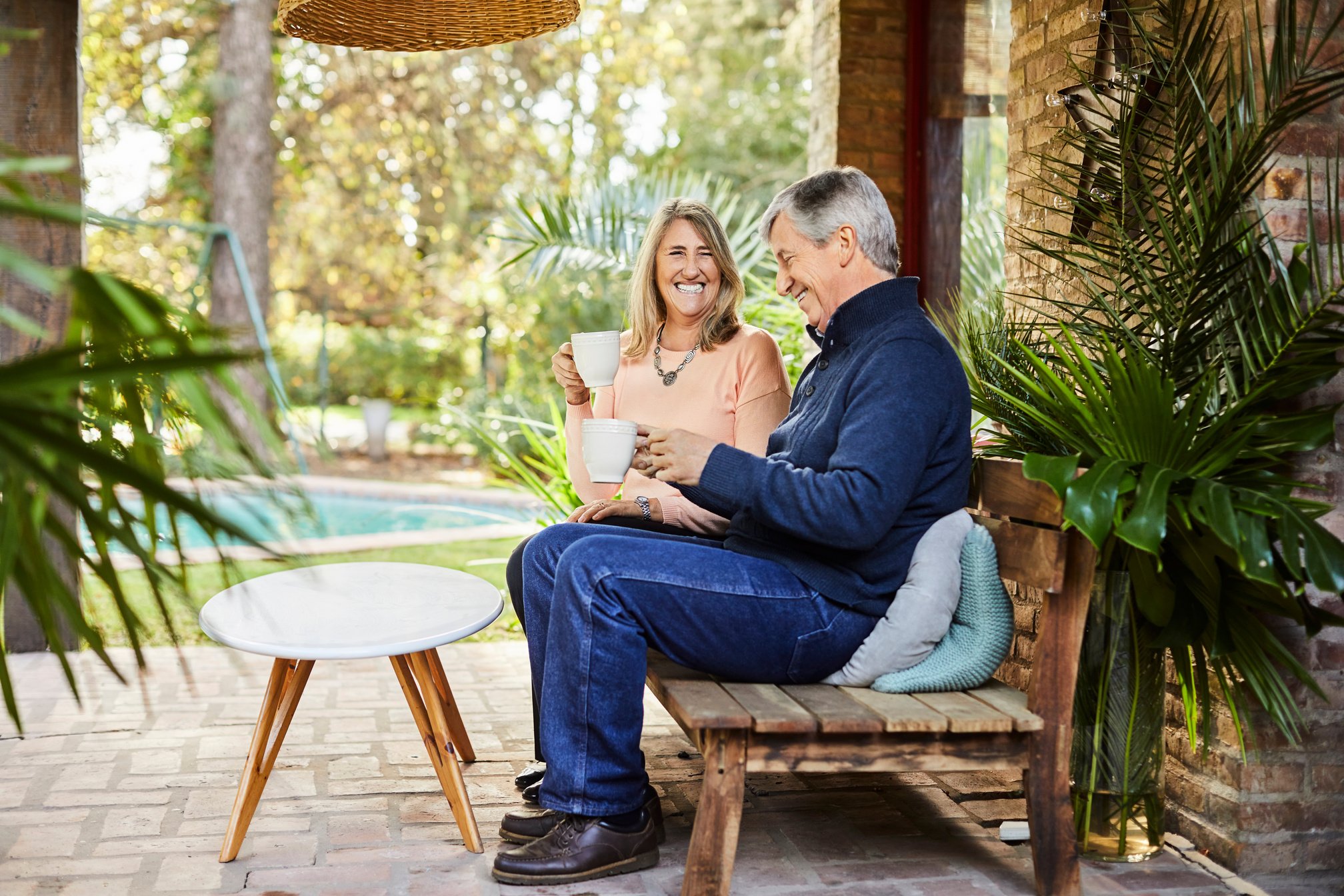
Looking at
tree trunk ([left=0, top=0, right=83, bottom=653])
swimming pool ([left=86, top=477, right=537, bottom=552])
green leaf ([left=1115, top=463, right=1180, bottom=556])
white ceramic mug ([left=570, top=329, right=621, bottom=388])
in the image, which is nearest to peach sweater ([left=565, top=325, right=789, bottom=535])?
white ceramic mug ([left=570, top=329, right=621, bottom=388])

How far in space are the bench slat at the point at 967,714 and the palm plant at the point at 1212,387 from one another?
0.38 meters

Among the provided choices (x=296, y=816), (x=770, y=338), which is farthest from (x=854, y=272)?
(x=296, y=816)

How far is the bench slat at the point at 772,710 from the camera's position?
1.96m

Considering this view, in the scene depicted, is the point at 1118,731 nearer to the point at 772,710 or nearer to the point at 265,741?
the point at 772,710

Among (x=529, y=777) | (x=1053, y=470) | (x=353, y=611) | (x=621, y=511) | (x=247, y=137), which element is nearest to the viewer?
(x=1053, y=470)

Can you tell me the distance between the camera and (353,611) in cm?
247

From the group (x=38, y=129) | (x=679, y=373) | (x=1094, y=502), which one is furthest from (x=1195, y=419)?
(x=38, y=129)

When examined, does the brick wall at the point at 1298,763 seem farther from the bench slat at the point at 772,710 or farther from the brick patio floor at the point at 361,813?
the bench slat at the point at 772,710

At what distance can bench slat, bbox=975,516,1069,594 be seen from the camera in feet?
6.63

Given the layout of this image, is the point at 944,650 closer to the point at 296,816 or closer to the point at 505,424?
Answer: the point at 296,816

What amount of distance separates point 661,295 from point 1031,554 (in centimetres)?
132

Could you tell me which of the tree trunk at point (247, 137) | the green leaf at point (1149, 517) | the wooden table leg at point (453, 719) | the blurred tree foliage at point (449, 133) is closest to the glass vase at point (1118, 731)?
the green leaf at point (1149, 517)

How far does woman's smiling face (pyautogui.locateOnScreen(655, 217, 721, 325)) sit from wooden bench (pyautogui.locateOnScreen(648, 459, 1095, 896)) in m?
1.06

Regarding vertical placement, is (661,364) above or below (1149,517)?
above
